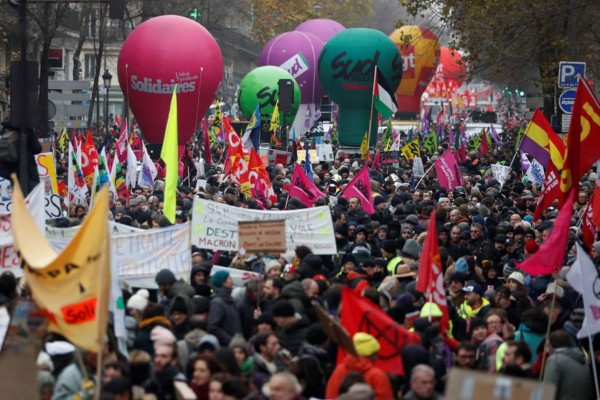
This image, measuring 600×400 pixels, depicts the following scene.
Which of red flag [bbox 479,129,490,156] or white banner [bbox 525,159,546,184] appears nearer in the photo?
white banner [bbox 525,159,546,184]

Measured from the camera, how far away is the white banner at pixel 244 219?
14.9m

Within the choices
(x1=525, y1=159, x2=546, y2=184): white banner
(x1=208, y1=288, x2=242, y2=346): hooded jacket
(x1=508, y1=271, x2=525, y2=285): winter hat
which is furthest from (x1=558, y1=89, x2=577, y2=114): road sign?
(x1=208, y1=288, x2=242, y2=346): hooded jacket

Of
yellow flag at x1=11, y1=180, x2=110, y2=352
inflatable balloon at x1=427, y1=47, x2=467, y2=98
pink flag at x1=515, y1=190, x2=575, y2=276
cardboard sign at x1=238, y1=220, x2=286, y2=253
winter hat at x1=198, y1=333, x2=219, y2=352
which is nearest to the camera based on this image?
yellow flag at x1=11, y1=180, x2=110, y2=352

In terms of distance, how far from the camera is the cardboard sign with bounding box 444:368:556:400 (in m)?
6.61

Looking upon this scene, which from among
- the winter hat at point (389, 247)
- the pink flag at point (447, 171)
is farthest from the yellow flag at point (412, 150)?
the winter hat at point (389, 247)

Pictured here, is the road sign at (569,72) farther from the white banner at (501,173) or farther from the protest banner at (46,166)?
the protest banner at (46,166)

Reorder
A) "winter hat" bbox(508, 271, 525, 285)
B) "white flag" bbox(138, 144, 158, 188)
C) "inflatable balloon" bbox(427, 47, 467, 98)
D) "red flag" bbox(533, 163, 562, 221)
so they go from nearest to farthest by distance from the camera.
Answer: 1. "winter hat" bbox(508, 271, 525, 285)
2. "red flag" bbox(533, 163, 562, 221)
3. "white flag" bbox(138, 144, 158, 188)
4. "inflatable balloon" bbox(427, 47, 467, 98)

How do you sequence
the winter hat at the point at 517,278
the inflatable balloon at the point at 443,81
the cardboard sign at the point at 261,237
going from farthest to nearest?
1. the inflatable balloon at the point at 443,81
2. the winter hat at the point at 517,278
3. the cardboard sign at the point at 261,237

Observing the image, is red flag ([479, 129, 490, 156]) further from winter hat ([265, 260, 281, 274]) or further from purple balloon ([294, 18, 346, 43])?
winter hat ([265, 260, 281, 274])

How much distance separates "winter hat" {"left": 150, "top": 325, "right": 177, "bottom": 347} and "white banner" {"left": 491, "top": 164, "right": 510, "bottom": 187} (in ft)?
54.4

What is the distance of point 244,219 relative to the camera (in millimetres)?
15141

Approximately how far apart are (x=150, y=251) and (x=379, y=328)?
3.62 m

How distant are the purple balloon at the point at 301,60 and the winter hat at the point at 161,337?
44.8 m

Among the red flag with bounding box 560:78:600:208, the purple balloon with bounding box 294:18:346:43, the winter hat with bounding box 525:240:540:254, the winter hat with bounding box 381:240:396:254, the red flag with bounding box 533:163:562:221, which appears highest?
the purple balloon with bounding box 294:18:346:43
